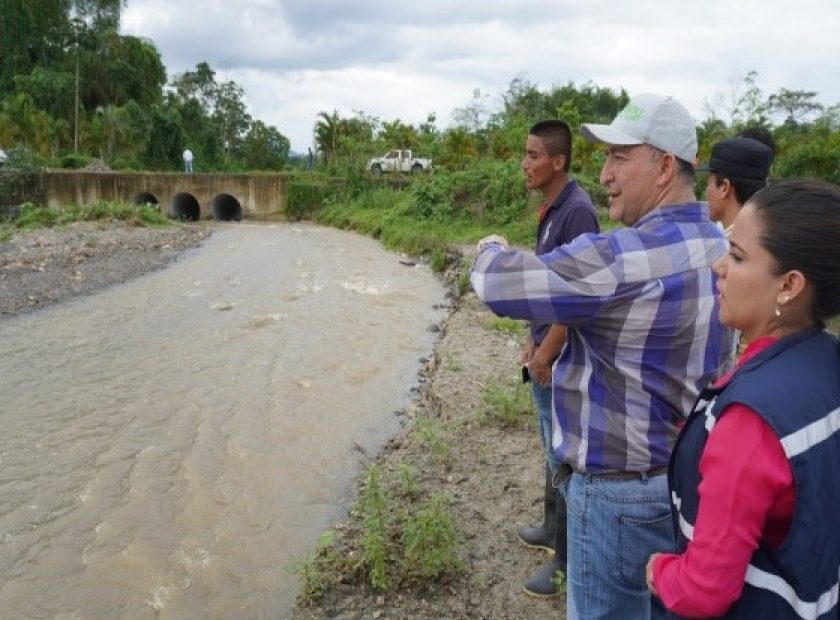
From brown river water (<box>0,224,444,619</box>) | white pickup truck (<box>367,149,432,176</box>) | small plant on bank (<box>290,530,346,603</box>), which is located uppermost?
white pickup truck (<box>367,149,432,176</box>)

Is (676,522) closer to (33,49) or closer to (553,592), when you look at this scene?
(553,592)

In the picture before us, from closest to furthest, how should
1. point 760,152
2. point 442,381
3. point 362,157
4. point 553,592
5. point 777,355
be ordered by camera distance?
point 777,355, point 760,152, point 553,592, point 442,381, point 362,157

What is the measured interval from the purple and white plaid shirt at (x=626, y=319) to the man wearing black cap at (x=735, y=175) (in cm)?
126

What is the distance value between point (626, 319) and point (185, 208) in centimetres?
3083

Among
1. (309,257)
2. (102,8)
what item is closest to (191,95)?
(102,8)

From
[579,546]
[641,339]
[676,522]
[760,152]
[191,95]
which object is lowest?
[579,546]

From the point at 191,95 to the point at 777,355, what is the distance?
46371 mm

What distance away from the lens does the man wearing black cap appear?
289cm

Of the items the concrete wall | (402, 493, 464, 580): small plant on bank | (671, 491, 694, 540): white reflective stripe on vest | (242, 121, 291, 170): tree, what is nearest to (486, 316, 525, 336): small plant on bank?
(402, 493, 464, 580): small plant on bank

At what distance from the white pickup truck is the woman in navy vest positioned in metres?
26.2

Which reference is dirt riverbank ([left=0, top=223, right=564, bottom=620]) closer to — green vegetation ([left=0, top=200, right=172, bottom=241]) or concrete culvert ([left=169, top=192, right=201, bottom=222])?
green vegetation ([left=0, top=200, right=172, bottom=241])

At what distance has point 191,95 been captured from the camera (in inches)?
1688

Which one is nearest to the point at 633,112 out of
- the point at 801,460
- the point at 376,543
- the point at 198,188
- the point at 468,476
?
the point at 801,460

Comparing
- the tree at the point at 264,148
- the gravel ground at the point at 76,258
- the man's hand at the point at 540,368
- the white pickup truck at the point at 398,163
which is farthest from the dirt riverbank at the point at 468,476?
the tree at the point at 264,148
